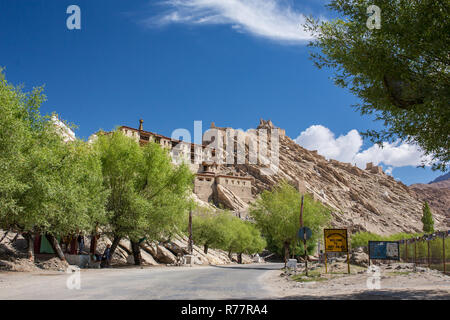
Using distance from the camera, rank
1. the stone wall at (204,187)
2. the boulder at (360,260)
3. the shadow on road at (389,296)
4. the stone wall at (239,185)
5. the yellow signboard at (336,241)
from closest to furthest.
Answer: the shadow on road at (389,296)
the yellow signboard at (336,241)
the boulder at (360,260)
the stone wall at (204,187)
the stone wall at (239,185)

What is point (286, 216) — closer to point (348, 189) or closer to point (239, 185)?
point (239, 185)

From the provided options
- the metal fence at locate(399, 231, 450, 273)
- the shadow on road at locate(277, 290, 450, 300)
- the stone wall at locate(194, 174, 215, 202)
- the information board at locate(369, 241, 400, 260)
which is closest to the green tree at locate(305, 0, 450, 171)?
the shadow on road at locate(277, 290, 450, 300)

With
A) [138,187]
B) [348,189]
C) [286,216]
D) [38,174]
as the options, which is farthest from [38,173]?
[348,189]

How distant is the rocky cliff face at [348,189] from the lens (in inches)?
4946

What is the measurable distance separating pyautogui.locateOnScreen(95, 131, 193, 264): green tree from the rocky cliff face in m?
67.9

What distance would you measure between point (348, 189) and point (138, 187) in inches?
5368

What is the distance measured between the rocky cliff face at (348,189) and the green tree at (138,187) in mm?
67875

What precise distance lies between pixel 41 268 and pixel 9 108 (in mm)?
11214

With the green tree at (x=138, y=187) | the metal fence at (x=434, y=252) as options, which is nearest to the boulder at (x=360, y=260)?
the metal fence at (x=434, y=252)

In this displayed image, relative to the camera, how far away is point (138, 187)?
31.2 meters

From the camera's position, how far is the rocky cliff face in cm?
12562

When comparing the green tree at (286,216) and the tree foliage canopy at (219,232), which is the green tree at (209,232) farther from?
the green tree at (286,216)

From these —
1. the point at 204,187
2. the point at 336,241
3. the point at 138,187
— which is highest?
the point at 204,187
